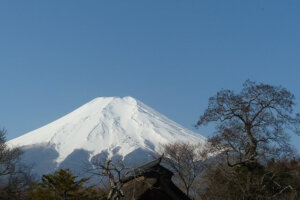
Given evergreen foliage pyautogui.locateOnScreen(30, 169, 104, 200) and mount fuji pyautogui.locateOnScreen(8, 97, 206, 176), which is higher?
mount fuji pyautogui.locateOnScreen(8, 97, 206, 176)

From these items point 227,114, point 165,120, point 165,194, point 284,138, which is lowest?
point 165,194

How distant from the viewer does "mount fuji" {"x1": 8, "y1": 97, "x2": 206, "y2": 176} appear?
122 meters

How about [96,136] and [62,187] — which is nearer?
[62,187]

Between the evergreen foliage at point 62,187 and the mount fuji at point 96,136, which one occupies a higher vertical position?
the mount fuji at point 96,136

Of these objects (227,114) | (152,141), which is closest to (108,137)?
(152,141)

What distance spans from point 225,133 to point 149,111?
13228 cm

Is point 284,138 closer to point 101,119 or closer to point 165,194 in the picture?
point 165,194

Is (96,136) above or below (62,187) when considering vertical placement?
above

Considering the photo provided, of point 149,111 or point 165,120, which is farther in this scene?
point 149,111

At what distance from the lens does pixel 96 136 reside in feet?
436

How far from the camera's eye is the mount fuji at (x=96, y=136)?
122 meters

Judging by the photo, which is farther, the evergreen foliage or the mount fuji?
the mount fuji

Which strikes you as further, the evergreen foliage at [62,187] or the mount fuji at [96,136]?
the mount fuji at [96,136]

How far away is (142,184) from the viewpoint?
15719mm
